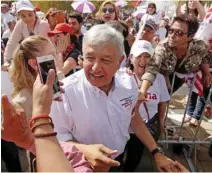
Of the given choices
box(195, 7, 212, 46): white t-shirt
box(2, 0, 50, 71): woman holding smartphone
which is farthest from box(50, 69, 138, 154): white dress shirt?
box(2, 0, 50, 71): woman holding smartphone

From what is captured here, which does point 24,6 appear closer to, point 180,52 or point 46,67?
point 180,52

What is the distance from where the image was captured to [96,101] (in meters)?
1.75

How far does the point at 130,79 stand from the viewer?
6.49ft

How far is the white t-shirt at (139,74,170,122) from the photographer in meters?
2.73

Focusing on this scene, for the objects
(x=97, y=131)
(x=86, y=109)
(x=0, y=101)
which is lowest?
(x=97, y=131)

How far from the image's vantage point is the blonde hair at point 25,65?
200cm

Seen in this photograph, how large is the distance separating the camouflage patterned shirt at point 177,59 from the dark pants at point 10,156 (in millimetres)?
1394

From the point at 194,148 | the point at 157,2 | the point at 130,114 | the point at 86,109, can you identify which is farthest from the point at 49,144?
the point at 157,2

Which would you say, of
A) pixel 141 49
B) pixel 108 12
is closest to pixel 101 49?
pixel 141 49

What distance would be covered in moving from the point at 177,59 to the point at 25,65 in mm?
1445

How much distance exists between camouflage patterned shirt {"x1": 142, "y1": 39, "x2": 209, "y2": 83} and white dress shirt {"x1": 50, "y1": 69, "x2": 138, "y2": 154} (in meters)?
1.00

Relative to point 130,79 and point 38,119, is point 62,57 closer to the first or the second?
point 130,79

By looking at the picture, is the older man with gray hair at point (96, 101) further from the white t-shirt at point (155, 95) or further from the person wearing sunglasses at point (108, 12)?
the person wearing sunglasses at point (108, 12)

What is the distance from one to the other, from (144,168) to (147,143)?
1190mm
